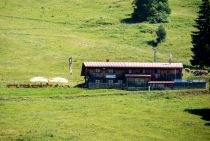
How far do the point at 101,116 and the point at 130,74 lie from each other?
27.9m

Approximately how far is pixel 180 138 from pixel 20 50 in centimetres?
7452

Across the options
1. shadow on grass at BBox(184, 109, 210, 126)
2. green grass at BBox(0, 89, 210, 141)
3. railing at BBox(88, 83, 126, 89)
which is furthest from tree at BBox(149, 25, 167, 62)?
shadow on grass at BBox(184, 109, 210, 126)

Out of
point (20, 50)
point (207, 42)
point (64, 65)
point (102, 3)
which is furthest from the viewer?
point (102, 3)

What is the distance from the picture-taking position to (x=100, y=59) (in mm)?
120688

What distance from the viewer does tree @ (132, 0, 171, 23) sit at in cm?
16225

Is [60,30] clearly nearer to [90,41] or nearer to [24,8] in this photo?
[90,41]

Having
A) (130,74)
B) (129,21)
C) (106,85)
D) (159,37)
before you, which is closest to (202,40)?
(130,74)

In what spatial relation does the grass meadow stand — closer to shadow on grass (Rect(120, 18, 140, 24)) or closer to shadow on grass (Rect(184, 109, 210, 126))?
shadow on grass (Rect(184, 109, 210, 126))

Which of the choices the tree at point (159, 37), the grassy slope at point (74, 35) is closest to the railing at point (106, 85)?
the grassy slope at point (74, 35)

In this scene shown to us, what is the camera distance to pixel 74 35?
146 meters

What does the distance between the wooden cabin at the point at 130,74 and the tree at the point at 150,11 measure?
6395 centimetres

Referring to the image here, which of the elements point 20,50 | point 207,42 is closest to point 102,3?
point 20,50

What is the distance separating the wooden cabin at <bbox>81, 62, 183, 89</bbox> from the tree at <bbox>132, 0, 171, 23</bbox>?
63.9 metres

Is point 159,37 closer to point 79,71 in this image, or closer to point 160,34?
point 160,34
